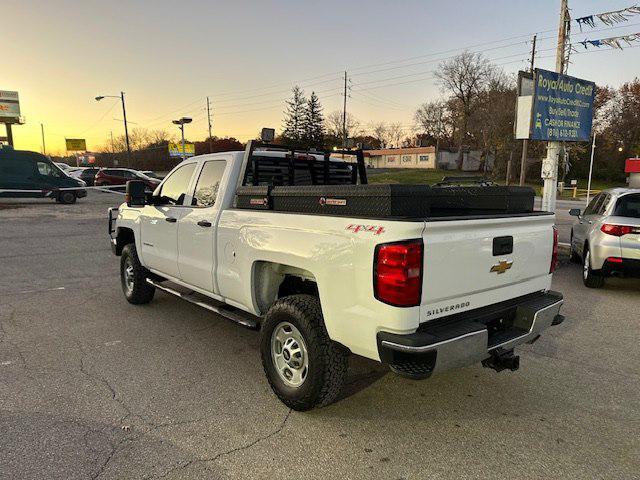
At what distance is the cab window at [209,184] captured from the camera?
4441mm

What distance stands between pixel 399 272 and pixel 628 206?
5874mm

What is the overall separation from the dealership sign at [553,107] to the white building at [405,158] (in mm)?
63887

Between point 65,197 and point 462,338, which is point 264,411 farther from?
point 65,197

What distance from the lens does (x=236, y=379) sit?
3.88 m

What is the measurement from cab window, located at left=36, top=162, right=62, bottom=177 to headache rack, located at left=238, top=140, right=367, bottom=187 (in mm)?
20751

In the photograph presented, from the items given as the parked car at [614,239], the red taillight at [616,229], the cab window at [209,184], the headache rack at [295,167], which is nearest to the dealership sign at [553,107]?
the parked car at [614,239]

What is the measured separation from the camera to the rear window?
6.68m

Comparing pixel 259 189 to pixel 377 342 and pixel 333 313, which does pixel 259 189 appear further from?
pixel 377 342

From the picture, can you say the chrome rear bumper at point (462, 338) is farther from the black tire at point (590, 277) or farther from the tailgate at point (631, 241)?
the black tire at point (590, 277)

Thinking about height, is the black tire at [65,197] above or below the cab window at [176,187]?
below

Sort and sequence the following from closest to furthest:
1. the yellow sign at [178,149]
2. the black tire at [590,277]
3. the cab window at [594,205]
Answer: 1. the black tire at [590,277]
2. the cab window at [594,205]
3. the yellow sign at [178,149]

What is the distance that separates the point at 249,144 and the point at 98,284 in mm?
4421

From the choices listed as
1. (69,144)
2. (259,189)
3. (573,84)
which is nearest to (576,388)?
(259,189)

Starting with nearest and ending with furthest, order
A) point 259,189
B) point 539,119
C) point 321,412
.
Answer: point 321,412
point 259,189
point 539,119
